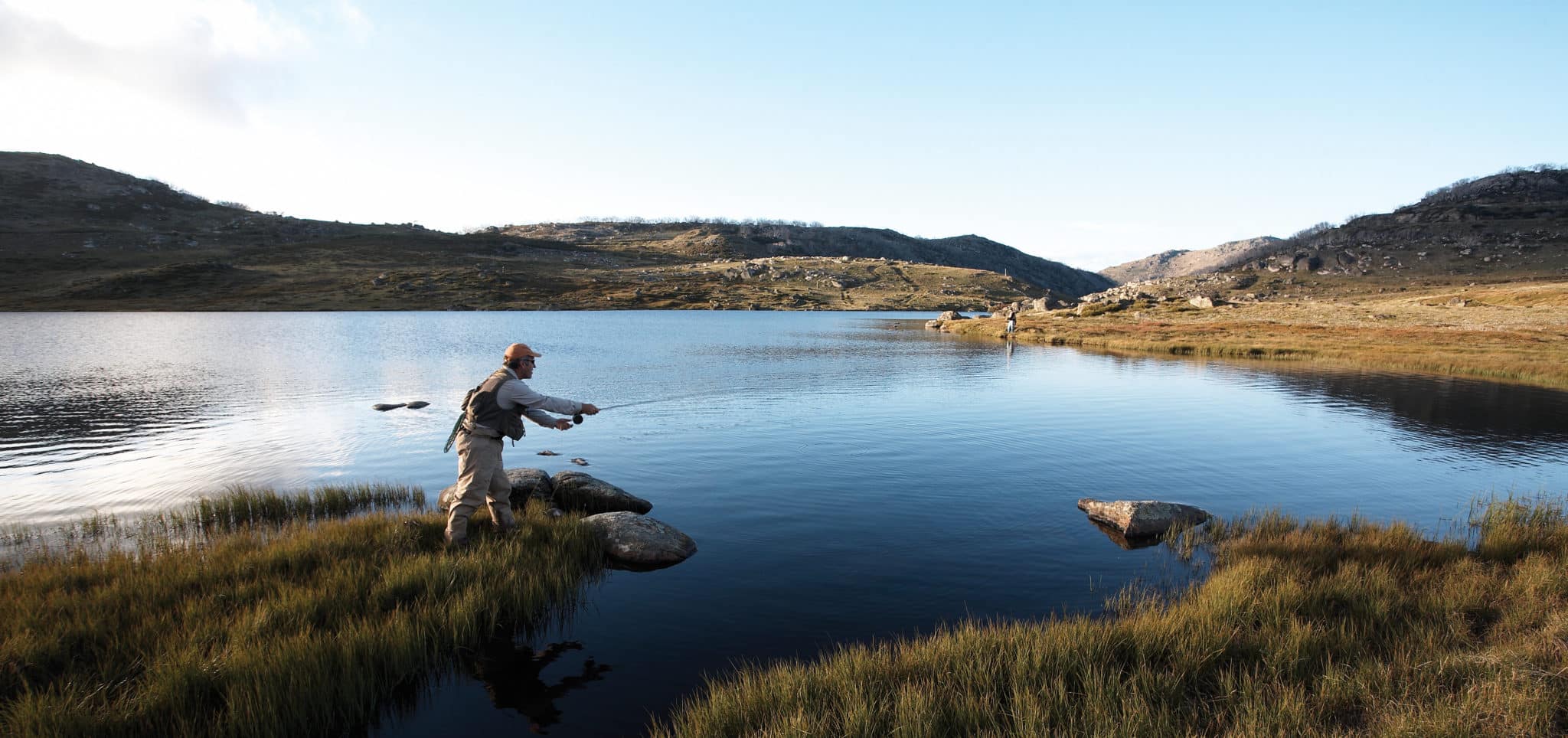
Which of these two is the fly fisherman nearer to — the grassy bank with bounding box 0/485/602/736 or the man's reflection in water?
the grassy bank with bounding box 0/485/602/736

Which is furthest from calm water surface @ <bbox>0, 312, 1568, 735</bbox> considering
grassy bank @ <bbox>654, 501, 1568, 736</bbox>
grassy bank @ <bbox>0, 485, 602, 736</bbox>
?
grassy bank @ <bbox>654, 501, 1568, 736</bbox>

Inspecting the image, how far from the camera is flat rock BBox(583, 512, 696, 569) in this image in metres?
12.5

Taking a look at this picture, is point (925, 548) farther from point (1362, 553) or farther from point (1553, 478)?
point (1553, 478)

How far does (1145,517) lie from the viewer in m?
14.3

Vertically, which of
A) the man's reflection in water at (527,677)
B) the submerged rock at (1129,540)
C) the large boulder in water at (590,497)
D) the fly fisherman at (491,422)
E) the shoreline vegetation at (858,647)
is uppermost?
the fly fisherman at (491,422)

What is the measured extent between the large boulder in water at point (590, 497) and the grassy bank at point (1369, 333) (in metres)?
50.6

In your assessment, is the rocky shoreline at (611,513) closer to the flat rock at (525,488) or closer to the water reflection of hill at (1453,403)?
the flat rock at (525,488)

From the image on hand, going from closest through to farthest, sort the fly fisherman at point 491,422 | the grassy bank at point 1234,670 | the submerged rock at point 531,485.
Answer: the grassy bank at point 1234,670 < the fly fisherman at point 491,422 < the submerged rock at point 531,485

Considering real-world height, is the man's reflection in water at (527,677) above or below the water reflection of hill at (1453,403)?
below

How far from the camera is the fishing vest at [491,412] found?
1138 cm

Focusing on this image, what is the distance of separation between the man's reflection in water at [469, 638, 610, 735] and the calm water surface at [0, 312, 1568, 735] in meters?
0.04

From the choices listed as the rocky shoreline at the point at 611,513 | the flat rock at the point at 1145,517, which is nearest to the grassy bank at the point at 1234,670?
the flat rock at the point at 1145,517

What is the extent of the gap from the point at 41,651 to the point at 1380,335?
8228cm

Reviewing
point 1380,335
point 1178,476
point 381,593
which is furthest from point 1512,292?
point 381,593
